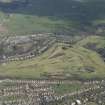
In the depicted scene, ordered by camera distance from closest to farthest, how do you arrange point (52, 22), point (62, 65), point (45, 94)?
point (45, 94) < point (62, 65) < point (52, 22)

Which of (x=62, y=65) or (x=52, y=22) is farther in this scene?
(x=52, y=22)

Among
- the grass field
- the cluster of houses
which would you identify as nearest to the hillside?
the grass field

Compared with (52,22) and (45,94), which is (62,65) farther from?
(52,22)

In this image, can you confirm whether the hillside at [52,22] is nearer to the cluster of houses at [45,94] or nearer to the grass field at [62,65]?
the grass field at [62,65]

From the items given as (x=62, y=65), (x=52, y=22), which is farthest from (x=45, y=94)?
(x=52, y=22)

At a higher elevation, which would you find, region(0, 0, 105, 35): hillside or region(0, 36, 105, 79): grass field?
region(0, 0, 105, 35): hillside

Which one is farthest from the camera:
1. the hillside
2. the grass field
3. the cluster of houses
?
the hillside

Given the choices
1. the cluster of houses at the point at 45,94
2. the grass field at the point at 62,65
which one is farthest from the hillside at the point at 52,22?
the cluster of houses at the point at 45,94

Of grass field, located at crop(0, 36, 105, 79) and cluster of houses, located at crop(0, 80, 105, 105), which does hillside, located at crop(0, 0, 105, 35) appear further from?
cluster of houses, located at crop(0, 80, 105, 105)

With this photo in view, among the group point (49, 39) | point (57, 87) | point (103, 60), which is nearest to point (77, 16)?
point (49, 39)
